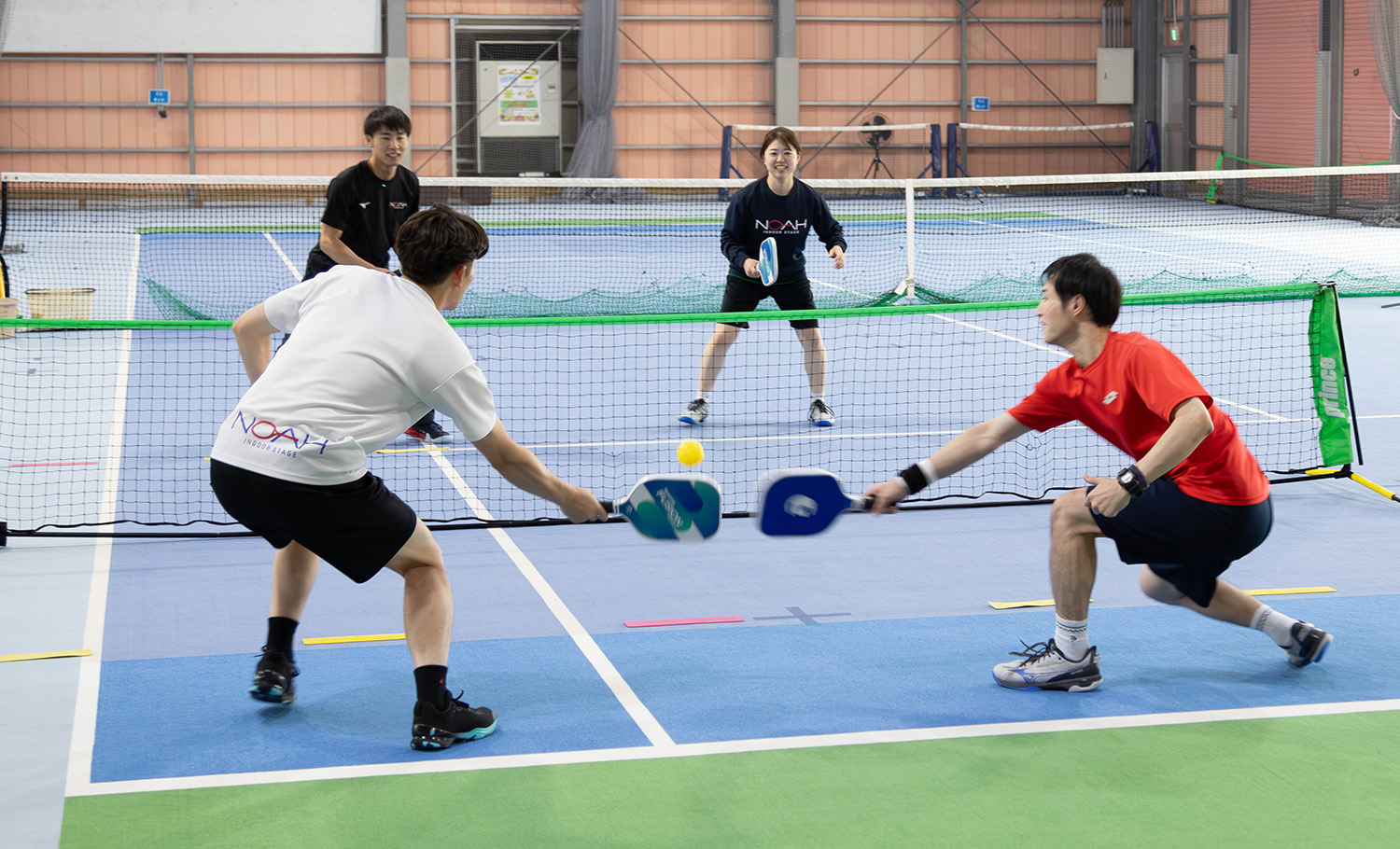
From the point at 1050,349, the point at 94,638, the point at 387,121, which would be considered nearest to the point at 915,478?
the point at 94,638

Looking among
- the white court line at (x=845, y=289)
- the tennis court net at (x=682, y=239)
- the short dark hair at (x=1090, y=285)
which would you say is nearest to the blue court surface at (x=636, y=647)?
the short dark hair at (x=1090, y=285)

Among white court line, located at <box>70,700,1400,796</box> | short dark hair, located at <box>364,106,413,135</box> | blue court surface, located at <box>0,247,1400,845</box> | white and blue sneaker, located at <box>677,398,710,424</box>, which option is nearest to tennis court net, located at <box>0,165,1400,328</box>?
white and blue sneaker, located at <box>677,398,710,424</box>

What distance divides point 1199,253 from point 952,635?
15274 mm

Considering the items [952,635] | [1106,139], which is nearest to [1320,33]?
[1106,139]

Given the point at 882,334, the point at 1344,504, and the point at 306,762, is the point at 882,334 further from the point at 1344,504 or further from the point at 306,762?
the point at 306,762

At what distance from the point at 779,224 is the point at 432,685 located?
18.1 feet

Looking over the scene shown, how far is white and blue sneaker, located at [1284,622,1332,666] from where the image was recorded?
16.5 ft

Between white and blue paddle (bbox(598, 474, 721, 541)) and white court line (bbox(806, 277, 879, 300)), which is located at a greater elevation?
white court line (bbox(806, 277, 879, 300))

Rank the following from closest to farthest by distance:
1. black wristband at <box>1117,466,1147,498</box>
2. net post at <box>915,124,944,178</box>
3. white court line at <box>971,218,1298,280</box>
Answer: black wristband at <box>1117,466,1147,498</box>
white court line at <box>971,218,1298,280</box>
net post at <box>915,124,944,178</box>

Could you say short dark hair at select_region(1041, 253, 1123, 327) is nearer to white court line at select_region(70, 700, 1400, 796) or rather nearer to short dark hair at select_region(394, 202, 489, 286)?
white court line at select_region(70, 700, 1400, 796)

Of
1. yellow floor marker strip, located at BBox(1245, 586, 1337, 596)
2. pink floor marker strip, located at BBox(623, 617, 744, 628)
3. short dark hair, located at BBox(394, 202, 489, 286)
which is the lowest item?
pink floor marker strip, located at BBox(623, 617, 744, 628)

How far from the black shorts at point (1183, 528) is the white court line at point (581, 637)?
1575mm

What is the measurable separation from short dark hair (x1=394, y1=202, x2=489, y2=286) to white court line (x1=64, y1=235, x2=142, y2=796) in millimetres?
1718

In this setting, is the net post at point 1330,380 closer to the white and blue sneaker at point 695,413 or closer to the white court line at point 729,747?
the white court line at point 729,747
